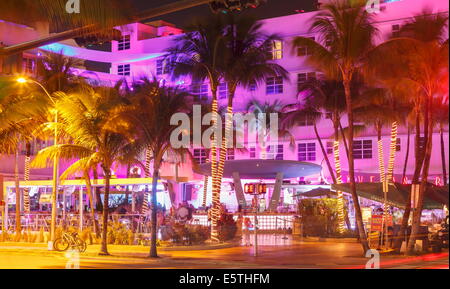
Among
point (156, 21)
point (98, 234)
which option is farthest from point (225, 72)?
point (156, 21)

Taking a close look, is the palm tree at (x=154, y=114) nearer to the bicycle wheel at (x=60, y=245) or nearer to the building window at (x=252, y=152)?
the bicycle wheel at (x=60, y=245)

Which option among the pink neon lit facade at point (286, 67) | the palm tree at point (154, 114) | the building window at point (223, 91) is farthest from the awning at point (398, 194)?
the building window at point (223, 91)

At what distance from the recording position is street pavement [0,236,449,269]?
898 inches

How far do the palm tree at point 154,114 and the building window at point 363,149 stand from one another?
32.2 m

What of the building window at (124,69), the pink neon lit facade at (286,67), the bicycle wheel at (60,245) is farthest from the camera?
the building window at (124,69)

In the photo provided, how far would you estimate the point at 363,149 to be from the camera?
55750mm

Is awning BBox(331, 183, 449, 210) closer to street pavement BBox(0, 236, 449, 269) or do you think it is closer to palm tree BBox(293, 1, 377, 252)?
street pavement BBox(0, 236, 449, 269)

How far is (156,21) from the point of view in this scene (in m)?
75.8

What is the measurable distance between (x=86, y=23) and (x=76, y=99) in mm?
15012

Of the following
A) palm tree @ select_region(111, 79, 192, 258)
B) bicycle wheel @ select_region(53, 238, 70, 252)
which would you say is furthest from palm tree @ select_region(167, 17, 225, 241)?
bicycle wheel @ select_region(53, 238, 70, 252)

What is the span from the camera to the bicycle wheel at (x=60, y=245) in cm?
2891

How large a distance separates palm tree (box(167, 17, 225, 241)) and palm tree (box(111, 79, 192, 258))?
6.18 meters

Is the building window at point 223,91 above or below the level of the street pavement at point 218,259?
above

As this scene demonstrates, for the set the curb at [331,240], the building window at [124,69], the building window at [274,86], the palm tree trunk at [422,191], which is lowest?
the curb at [331,240]
